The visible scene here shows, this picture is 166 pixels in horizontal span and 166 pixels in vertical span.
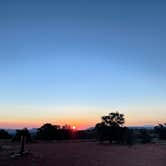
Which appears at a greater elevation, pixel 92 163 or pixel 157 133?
pixel 157 133

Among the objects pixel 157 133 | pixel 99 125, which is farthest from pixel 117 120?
pixel 157 133

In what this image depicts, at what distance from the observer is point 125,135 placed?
52.2m

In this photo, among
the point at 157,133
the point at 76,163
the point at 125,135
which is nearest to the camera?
the point at 76,163

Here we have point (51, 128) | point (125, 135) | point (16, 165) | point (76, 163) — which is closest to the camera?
point (16, 165)

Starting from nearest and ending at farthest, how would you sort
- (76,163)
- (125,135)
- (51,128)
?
1. (76,163)
2. (125,135)
3. (51,128)

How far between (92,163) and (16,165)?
5.14 meters

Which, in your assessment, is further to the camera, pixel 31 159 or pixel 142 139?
pixel 142 139

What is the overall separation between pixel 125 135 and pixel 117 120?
309 centimetres

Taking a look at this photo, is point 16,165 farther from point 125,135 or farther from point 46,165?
point 125,135

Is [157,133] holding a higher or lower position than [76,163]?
higher

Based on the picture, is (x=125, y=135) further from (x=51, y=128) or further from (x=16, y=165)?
(x=16, y=165)

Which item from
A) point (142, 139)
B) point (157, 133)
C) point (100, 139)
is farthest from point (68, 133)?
point (157, 133)

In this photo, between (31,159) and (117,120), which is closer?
(31,159)

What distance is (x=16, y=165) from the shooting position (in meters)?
20.6
